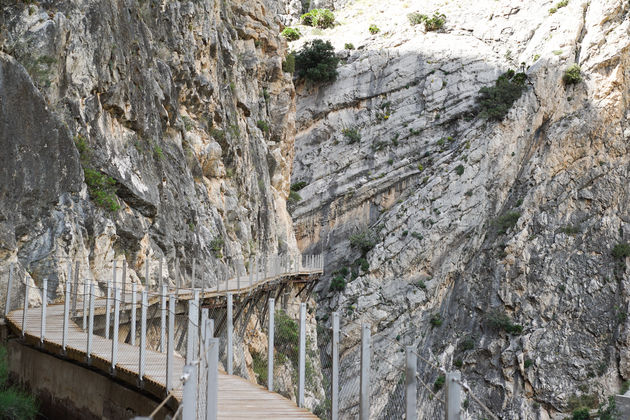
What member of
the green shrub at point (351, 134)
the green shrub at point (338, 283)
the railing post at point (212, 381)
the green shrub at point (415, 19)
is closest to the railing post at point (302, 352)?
the railing post at point (212, 381)

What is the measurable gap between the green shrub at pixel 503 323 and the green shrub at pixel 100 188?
25.2m

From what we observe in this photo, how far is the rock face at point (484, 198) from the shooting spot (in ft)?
112

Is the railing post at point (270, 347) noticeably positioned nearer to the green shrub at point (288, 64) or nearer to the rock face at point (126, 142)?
the rock face at point (126, 142)

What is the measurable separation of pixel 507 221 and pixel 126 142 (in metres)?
27.4

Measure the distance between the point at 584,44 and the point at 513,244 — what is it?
53.5ft

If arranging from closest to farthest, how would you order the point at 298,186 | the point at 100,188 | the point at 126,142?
the point at 100,188 → the point at 126,142 → the point at 298,186

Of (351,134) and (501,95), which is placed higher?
(501,95)

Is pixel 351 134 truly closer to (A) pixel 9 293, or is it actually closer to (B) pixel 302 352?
(A) pixel 9 293

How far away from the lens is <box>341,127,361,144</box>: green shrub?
47.6 meters

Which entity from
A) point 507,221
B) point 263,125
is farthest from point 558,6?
point 263,125

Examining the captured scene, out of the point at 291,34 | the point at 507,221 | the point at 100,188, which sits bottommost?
the point at 100,188

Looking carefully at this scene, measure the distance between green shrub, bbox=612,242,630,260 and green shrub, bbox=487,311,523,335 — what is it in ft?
24.4

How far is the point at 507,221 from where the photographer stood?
39.4 metres

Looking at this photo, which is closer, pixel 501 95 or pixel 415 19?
pixel 501 95
